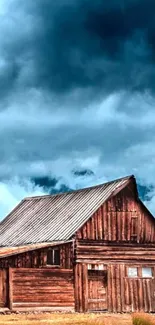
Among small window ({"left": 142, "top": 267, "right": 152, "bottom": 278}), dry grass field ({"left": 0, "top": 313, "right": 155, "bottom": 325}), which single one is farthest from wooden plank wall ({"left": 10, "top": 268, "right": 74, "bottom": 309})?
small window ({"left": 142, "top": 267, "right": 152, "bottom": 278})

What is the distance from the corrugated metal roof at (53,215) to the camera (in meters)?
45.2

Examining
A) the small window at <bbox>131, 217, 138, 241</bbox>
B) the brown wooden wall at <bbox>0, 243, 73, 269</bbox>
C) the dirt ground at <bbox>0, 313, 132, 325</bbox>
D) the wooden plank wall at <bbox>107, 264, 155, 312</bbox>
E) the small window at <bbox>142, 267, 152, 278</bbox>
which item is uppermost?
the small window at <bbox>131, 217, 138, 241</bbox>

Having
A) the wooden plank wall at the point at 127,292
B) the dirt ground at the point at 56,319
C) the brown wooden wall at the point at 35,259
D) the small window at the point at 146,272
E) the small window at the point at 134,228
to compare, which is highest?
the small window at the point at 134,228

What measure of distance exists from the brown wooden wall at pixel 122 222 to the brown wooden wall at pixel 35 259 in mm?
1627

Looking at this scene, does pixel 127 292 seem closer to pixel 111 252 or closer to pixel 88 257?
pixel 111 252

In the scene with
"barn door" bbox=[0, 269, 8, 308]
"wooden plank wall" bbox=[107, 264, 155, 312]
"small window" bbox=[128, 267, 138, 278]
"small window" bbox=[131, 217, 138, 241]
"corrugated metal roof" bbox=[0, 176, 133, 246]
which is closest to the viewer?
"barn door" bbox=[0, 269, 8, 308]

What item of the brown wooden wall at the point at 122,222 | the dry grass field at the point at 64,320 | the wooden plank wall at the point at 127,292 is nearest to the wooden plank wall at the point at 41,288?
the dry grass field at the point at 64,320

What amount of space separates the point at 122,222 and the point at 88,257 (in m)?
3.56

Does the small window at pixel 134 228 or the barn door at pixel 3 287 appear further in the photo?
the small window at pixel 134 228

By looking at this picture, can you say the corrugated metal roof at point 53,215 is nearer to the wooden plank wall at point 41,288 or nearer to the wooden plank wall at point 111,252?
the wooden plank wall at point 111,252

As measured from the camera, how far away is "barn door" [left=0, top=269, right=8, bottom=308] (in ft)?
131

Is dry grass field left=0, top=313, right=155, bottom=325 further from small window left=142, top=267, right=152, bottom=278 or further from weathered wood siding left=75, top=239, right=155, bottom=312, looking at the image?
small window left=142, top=267, right=152, bottom=278

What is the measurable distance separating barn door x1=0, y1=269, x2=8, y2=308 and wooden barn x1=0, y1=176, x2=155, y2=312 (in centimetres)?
6

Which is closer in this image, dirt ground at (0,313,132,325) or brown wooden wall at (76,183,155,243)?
dirt ground at (0,313,132,325)
